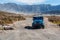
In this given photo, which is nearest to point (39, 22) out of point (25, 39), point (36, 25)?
point (36, 25)

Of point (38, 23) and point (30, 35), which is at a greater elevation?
point (38, 23)

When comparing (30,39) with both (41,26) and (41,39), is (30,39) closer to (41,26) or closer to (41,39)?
(41,39)

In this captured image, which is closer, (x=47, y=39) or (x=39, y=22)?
(x=47, y=39)

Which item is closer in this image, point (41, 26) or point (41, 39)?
point (41, 39)

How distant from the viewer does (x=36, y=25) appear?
43344 millimetres

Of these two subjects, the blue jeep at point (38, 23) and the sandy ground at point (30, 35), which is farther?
→ the blue jeep at point (38, 23)

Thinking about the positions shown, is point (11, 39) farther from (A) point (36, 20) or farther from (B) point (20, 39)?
(A) point (36, 20)

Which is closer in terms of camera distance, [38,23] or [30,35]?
[30,35]

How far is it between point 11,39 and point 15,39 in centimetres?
47

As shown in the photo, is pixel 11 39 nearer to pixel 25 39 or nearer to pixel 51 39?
pixel 25 39

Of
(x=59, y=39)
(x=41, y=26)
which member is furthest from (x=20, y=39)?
(x=41, y=26)

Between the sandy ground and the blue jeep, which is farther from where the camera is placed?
the blue jeep

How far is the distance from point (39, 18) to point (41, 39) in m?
19.0

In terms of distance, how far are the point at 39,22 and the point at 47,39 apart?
18425mm
